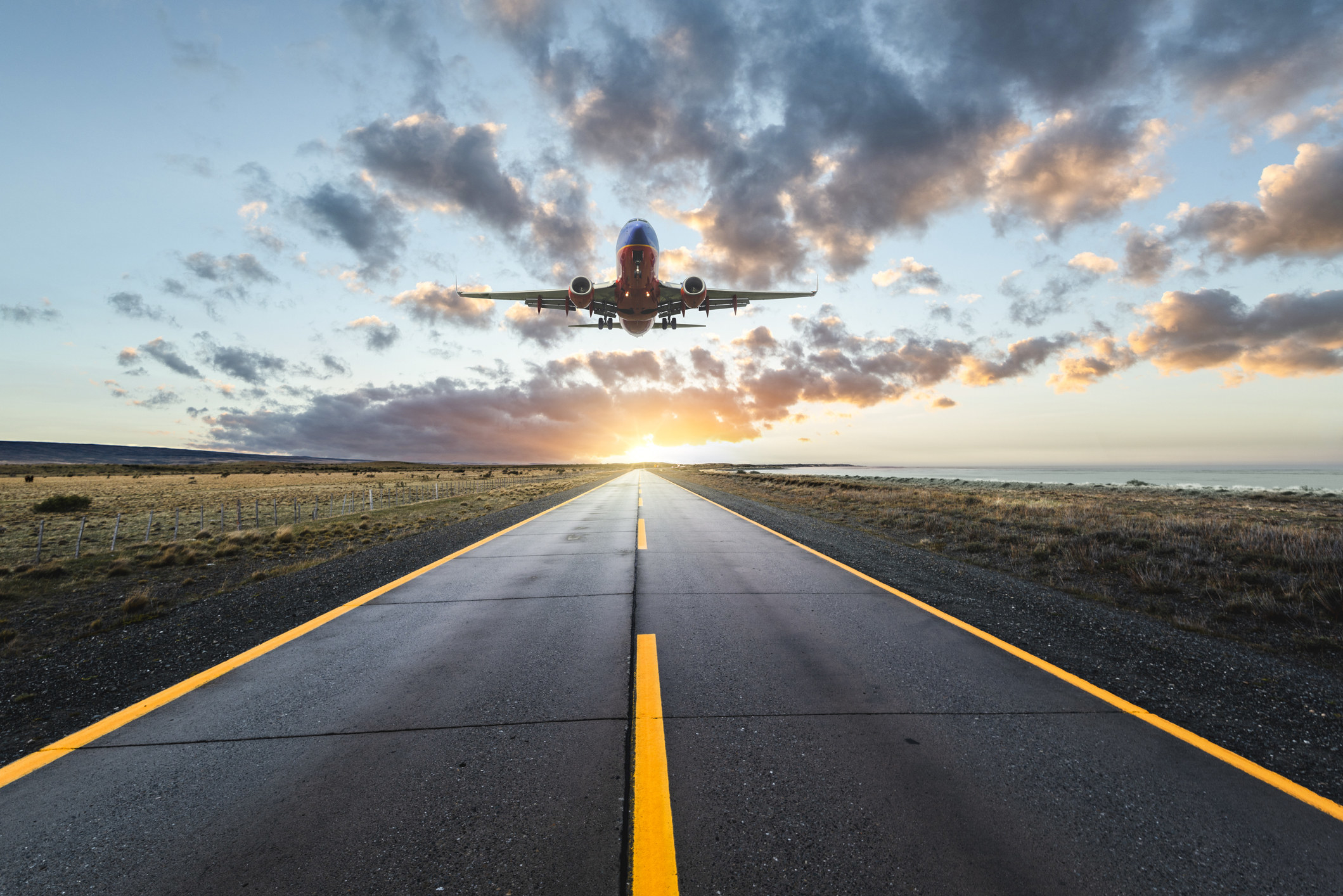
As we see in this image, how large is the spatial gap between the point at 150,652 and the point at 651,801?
210 inches

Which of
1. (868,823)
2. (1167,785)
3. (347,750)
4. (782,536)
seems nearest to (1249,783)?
(1167,785)

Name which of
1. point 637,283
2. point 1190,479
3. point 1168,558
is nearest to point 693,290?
point 637,283

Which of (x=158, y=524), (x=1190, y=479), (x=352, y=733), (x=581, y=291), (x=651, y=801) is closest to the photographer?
(x=651, y=801)

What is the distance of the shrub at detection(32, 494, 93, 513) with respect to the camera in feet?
77.3

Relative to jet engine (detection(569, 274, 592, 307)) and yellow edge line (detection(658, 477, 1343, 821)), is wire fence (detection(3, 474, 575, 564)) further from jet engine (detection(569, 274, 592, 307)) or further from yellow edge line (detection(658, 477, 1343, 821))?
yellow edge line (detection(658, 477, 1343, 821))

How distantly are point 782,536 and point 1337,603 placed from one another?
772 centimetres

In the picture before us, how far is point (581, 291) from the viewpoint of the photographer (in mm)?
23547

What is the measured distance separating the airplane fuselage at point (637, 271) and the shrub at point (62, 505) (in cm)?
2788

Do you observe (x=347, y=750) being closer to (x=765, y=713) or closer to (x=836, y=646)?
(x=765, y=713)

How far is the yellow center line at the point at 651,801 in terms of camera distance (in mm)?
2014

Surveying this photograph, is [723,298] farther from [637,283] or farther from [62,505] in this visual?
[62,505]

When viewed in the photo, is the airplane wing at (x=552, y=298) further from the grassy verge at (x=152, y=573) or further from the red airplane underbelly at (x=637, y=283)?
the grassy verge at (x=152, y=573)

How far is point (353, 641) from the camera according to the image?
484 centimetres

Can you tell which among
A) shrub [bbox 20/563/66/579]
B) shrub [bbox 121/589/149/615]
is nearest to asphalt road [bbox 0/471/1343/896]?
shrub [bbox 121/589/149/615]
